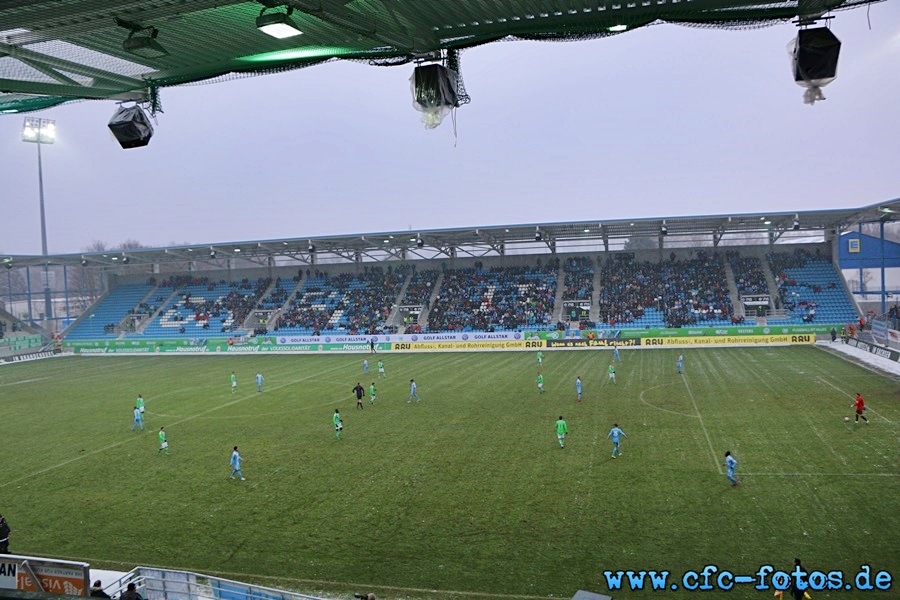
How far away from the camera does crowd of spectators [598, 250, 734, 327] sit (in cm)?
4997

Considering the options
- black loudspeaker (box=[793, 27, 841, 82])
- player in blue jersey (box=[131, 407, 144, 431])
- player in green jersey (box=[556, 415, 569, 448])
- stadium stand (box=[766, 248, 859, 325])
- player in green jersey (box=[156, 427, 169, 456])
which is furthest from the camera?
stadium stand (box=[766, 248, 859, 325])

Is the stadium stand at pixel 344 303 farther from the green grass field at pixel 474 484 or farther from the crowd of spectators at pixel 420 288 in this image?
the green grass field at pixel 474 484

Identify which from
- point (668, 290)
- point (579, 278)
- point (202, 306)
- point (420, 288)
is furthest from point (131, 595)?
point (202, 306)

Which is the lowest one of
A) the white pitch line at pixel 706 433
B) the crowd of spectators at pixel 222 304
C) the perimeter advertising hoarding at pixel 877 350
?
the white pitch line at pixel 706 433

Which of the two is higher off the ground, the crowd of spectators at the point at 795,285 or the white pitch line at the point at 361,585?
the crowd of spectators at the point at 795,285

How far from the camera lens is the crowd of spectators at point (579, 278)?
2179 inches

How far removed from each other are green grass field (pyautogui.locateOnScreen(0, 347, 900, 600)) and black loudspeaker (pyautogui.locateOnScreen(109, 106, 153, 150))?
8608 mm

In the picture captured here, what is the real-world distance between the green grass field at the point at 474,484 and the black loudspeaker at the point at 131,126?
8608 millimetres

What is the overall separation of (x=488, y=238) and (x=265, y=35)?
2022 inches

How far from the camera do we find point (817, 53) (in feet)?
18.4

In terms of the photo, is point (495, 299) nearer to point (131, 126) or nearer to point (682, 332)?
point (682, 332)

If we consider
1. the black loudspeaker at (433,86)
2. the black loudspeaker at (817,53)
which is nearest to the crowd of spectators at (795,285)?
the black loudspeaker at (817,53)

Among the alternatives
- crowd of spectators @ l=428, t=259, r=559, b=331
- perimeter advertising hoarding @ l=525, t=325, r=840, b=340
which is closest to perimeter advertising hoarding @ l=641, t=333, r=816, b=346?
perimeter advertising hoarding @ l=525, t=325, r=840, b=340

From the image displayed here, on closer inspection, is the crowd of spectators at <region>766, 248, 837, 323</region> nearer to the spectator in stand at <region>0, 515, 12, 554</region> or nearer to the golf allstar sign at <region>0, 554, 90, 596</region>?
the spectator in stand at <region>0, 515, 12, 554</region>
